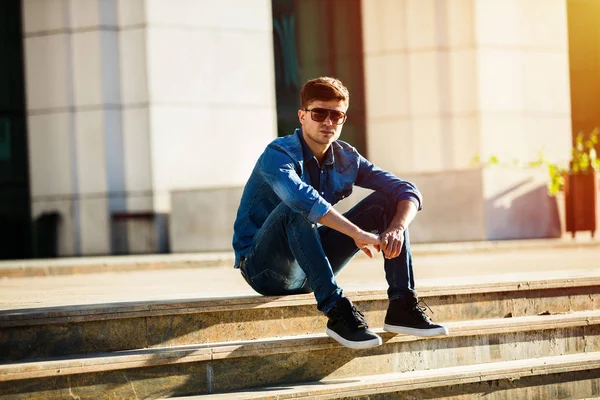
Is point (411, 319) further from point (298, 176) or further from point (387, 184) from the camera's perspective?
point (298, 176)

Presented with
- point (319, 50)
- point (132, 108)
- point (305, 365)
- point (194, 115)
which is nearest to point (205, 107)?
point (194, 115)

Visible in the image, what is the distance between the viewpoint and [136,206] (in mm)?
14016

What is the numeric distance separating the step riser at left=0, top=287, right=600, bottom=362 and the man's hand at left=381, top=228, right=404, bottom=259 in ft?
1.90

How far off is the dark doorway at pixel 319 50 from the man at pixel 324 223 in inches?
458

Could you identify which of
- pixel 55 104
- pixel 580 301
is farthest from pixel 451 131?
pixel 580 301

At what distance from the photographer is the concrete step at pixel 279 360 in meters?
4.64

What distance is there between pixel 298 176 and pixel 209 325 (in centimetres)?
88

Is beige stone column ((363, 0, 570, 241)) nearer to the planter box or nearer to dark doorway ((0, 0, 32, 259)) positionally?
the planter box

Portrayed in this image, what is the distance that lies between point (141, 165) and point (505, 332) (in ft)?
29.3

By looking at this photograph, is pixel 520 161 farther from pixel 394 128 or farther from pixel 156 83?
pixel 156 83

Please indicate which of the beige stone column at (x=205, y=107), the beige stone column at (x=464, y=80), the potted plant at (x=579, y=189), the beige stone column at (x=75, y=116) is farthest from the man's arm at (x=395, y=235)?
the beige stone column at (x=464, y=80)

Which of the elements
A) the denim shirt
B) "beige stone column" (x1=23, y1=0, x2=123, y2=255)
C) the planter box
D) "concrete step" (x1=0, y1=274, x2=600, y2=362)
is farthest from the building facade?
the denim shirt

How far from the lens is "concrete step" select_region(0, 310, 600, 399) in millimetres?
4637

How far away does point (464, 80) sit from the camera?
52.4 feet
